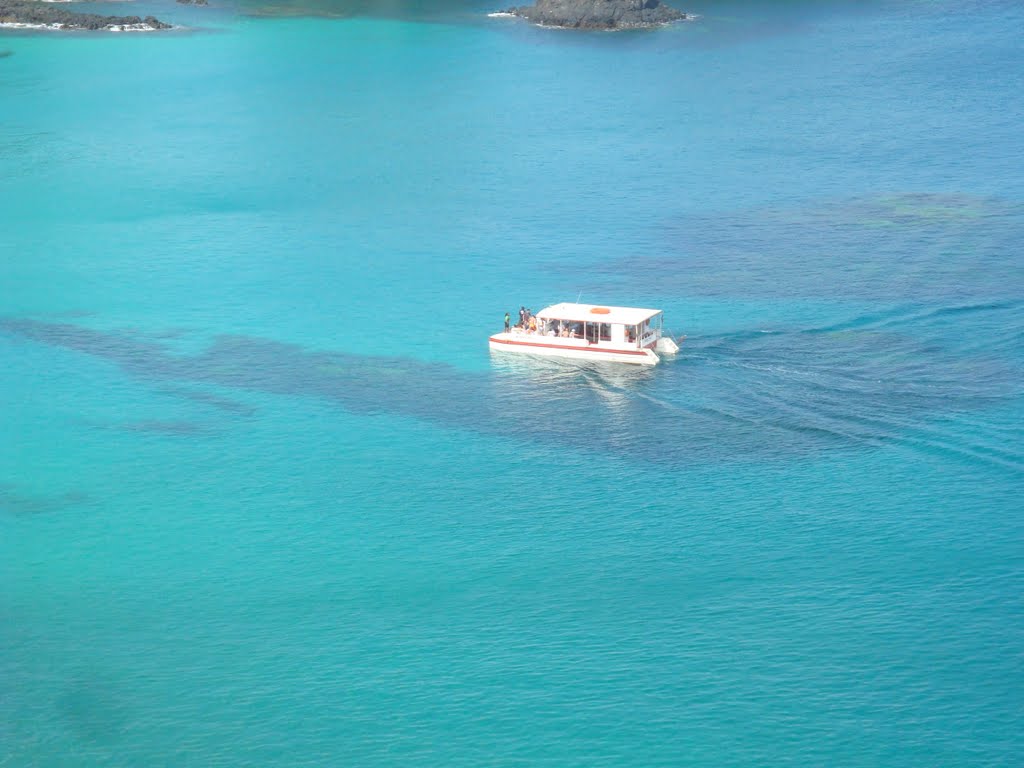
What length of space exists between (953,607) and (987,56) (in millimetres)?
126653

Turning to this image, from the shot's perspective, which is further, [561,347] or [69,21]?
[69,21]

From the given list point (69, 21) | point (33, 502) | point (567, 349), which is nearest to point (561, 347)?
point (567, 349)

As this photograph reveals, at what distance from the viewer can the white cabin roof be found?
253ft

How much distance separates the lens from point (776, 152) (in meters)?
127

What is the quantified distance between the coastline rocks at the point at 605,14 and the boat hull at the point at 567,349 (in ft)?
375

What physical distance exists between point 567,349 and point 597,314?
246 cm

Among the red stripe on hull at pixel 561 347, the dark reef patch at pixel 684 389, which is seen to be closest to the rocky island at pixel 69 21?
the dark reef patch at pixel 684 389

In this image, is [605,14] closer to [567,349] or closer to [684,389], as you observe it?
[567,349]

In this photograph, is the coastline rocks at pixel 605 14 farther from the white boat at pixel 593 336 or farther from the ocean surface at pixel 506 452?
the white boat at pixel 593 336

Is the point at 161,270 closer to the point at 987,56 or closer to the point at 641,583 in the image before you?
the point at 641,583

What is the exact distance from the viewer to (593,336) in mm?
78062

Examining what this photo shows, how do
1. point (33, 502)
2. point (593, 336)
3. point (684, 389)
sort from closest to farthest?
point (33, 502)
point (684, 389)
point (593, 336)

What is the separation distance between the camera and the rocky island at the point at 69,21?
184 meters

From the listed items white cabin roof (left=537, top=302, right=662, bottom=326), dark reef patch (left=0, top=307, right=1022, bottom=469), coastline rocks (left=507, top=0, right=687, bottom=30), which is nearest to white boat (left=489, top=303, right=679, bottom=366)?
white cabin roof (left=537, top=302, right=662, bottom=326)
